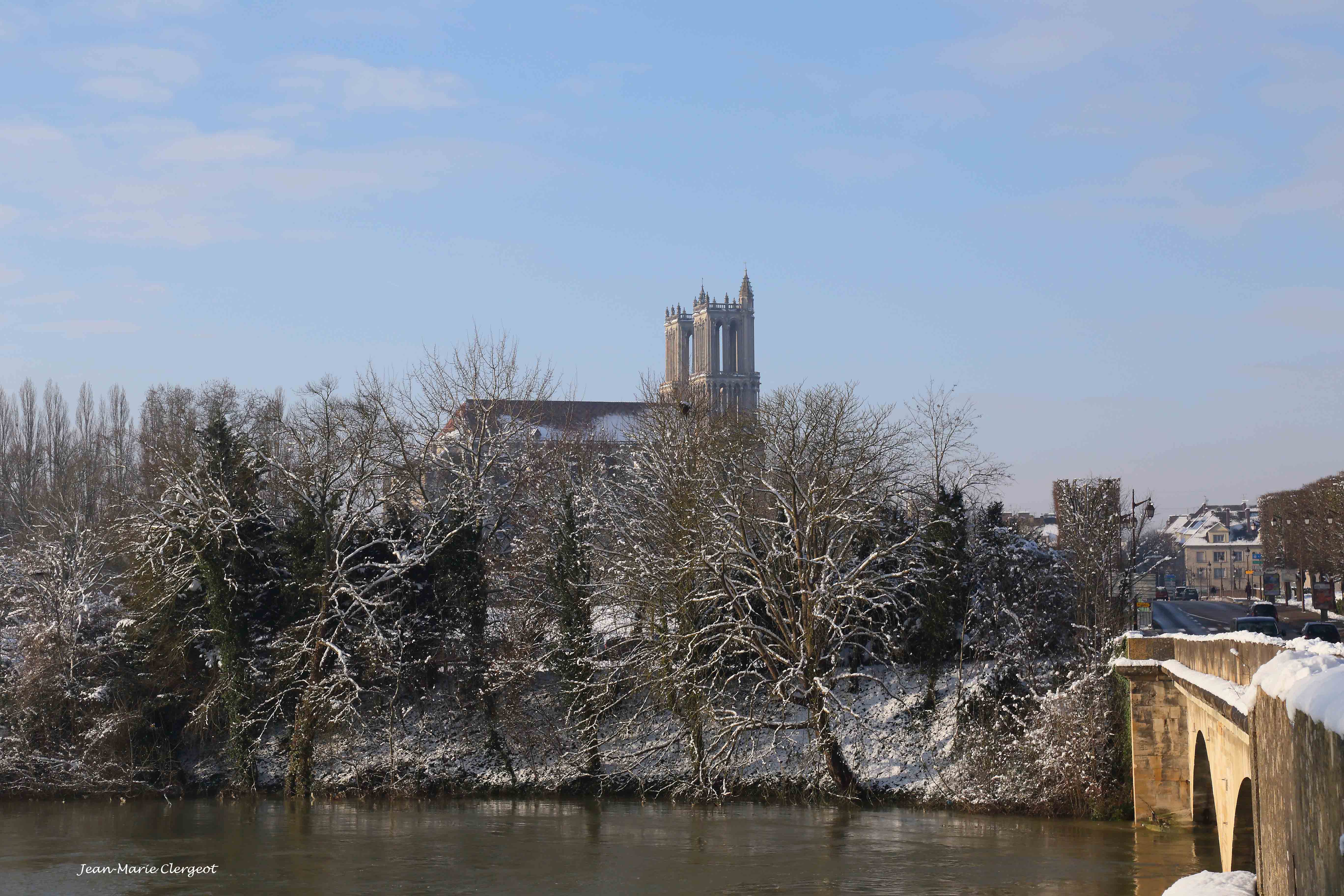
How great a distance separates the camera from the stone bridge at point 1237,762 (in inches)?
242

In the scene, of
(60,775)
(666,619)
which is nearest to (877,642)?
(666,619)

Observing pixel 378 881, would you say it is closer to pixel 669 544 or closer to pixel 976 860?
pixel 976 860

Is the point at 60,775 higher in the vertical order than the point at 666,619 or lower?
lower

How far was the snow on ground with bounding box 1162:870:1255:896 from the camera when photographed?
12.4 m

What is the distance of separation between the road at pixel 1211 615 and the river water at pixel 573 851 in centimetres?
1466

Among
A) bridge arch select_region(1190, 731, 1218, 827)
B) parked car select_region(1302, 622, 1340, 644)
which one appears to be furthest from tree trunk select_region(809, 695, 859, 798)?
parked car select_region(1302, 622, 1340, 644)

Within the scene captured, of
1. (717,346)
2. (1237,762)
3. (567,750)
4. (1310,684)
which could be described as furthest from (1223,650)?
(717,346)

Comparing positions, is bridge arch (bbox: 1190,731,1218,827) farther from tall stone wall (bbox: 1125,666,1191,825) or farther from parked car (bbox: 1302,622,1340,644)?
parked car (bbox: 1302,622,1340,644)

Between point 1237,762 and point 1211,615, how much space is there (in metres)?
50.0

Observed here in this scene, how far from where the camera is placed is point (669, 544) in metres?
32.9

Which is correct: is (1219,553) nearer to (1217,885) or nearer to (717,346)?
(717,346)

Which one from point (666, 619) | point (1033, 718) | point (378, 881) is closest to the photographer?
point (378, 881)

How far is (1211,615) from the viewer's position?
61.3 metres

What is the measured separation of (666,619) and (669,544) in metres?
2.48
